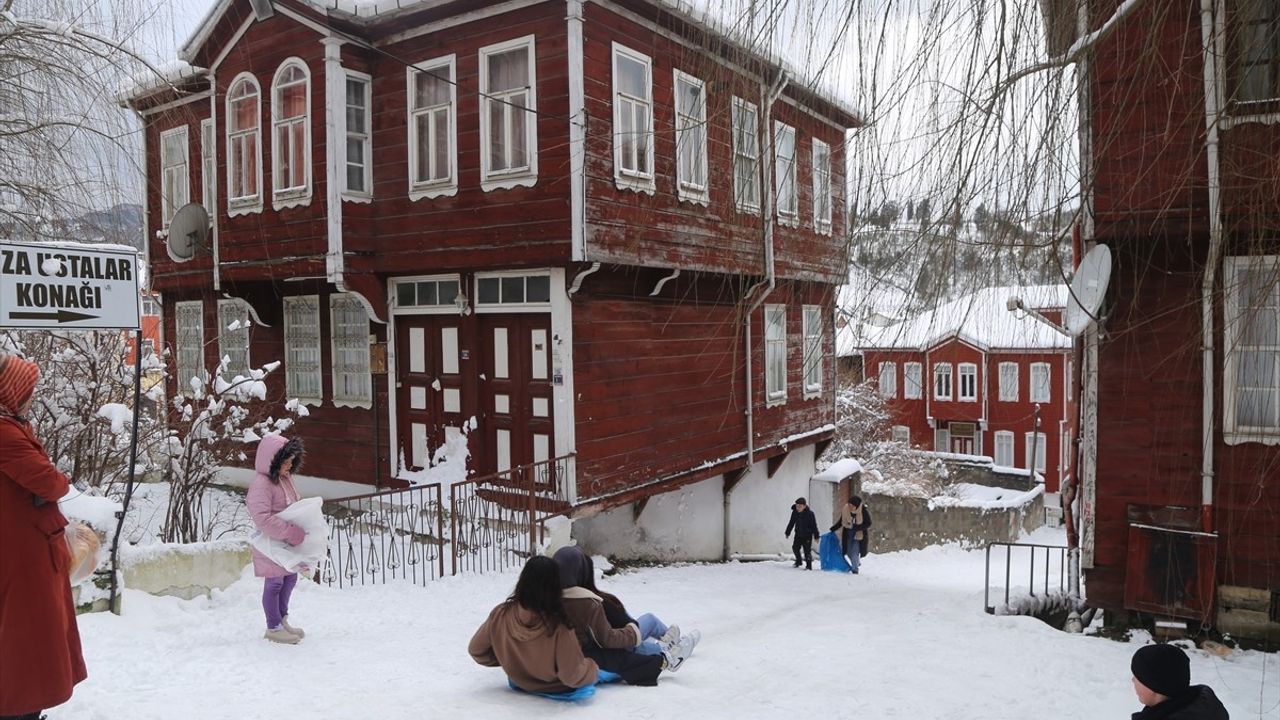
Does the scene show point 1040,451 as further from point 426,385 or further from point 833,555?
point 426,385

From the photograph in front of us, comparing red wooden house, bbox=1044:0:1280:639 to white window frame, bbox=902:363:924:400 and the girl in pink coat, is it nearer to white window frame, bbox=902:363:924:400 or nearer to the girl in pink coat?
white window frame, bbox=902:363:924:400

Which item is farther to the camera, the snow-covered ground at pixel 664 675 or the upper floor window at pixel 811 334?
the upper floor window at pixel 811 334

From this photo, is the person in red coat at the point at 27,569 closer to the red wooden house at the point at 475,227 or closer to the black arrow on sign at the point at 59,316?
the black arrow on sign at the point at 59,316

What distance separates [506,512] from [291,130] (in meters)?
6.44

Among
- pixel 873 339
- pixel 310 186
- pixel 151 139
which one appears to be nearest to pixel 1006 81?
pixel 873 339

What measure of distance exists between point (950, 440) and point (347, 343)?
3619cm

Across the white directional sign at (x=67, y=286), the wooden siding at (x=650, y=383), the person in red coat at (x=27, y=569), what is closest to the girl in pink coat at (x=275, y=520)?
the white directional sign at (x=67, y=286)

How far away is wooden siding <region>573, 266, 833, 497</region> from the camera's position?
11.8 meters

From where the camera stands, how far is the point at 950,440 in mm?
43625

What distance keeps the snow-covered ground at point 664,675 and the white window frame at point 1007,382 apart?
1277 inches

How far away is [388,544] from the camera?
36.6 ft

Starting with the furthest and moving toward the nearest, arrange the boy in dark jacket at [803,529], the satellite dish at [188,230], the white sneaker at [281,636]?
the boy in dark jacket at [803,529] < the satellite dish at [188,230] < the white sneaker at [281,636]

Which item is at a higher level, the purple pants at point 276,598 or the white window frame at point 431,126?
the white window frame at point 431,126

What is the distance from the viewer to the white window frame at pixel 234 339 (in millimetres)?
15758
